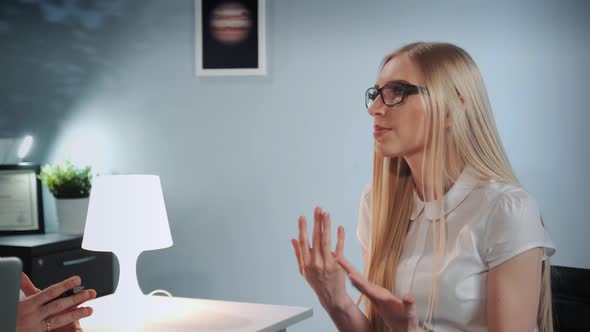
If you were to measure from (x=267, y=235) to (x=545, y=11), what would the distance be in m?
1.48

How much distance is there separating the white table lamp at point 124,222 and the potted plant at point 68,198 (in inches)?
34.7

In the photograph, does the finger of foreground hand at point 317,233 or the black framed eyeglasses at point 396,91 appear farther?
the black framed eyeglasses at point 396,91

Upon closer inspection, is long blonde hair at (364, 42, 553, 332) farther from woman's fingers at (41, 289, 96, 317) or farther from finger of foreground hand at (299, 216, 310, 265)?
woman's fingers at (41, 289, 96, 317)

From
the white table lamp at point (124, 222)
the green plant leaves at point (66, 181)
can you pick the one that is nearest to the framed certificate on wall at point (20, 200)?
the green plant leaves at point (66, 181)

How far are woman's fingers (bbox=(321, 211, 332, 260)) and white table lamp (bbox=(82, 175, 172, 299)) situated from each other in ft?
3.31

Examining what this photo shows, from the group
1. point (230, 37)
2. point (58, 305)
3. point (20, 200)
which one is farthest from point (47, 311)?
point (20, 200)

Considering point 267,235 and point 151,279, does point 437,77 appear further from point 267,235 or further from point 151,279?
point 151,279

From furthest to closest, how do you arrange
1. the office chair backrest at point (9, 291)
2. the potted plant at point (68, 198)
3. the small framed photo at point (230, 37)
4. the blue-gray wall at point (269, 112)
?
the potted plant at point (68, 198)
the small framed photo at point (230, 37)
the blue-gray wall at point (269, 112)
the office chair backrest at point (9, 291)

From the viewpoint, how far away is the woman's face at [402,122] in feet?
5.40

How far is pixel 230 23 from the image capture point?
10.3 feet

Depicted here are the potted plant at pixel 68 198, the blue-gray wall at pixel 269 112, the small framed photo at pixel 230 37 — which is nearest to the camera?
the blue-gray wall at pixel 269 112

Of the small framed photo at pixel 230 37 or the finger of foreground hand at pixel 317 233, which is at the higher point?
the small framed photo at pixel 230 37

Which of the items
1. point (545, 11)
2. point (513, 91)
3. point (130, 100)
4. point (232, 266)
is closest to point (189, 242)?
point (232, 266)

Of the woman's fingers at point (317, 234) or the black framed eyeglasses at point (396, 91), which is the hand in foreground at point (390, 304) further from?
the black framed eyeglasses at point (396, 91)
